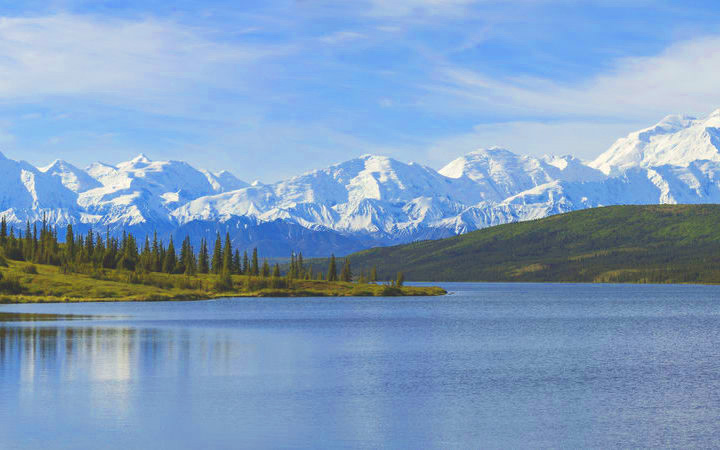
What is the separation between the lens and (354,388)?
73062 mm

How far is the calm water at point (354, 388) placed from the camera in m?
53.2

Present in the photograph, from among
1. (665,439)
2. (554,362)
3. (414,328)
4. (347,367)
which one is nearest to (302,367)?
(347,367)

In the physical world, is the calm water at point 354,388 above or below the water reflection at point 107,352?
below

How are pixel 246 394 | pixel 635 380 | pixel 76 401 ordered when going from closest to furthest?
pixel 76 401 → pixel 246 394 → pixel 635 380

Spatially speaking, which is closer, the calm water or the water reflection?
the calm water

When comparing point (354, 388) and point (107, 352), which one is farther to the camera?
point (107, 352)

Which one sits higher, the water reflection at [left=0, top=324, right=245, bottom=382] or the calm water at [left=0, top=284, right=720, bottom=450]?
the water reflection at [left=0, top=324, right=245, bottom=382]

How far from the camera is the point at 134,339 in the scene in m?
115

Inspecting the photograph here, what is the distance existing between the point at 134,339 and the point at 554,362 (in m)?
53.7

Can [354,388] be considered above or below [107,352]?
below

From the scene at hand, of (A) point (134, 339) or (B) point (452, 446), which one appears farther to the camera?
(A) point (134, 339)

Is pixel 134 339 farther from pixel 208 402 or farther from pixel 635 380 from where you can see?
pixel 635 380

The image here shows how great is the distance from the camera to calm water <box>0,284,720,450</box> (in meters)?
53.2

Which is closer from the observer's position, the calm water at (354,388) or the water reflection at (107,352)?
the calm water at (354,388)
